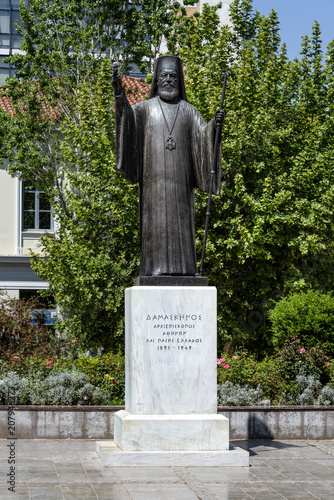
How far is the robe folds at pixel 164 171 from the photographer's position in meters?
9.84

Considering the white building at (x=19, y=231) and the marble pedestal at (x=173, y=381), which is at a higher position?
the white building at (x=19, y=231)

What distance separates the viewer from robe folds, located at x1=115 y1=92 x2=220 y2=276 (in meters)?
9.84

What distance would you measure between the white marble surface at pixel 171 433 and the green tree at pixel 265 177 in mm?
9276

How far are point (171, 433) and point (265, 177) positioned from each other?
1110cm

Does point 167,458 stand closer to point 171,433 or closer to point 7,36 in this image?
point 171,433

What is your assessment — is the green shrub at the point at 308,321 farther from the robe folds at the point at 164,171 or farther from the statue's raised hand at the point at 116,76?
the statue's raised hand at the point at 116,76

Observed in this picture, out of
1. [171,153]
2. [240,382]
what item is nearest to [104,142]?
[240,382]

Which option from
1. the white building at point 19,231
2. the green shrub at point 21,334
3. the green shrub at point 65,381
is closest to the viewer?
the green shrub at point 65,381

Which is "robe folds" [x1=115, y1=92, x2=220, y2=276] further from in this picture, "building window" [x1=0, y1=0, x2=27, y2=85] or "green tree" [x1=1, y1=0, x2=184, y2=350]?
"building window" [x1=0, y1=0, x2=27, y2=85]

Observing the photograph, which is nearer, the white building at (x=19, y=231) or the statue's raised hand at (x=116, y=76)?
the statue's raised hand at (x=116, y=76)

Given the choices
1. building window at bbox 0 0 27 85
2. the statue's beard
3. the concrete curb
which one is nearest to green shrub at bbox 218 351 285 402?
the concrete curb

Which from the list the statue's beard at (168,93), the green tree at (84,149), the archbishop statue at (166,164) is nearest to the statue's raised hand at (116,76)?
the archbishop statue at (166,164)

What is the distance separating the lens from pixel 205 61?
2120 cm

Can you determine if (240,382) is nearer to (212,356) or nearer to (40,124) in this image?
(212,356)
